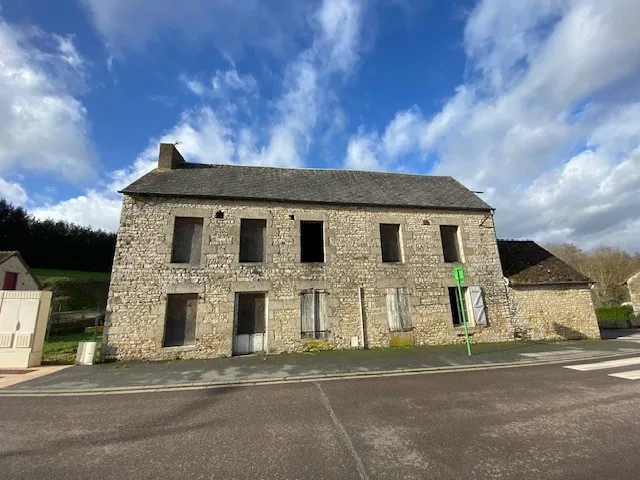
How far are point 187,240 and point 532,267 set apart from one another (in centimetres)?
1507

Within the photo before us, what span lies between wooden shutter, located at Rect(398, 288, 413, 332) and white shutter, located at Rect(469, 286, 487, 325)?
112 inches

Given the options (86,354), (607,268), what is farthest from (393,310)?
(607,268)

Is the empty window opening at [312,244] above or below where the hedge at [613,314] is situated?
above

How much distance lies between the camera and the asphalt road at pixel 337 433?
3122 mm

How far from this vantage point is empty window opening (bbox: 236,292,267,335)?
1046 centimetres

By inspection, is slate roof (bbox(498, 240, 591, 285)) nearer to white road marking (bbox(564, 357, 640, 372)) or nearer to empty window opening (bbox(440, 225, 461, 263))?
empty window opening (bbox(440, 225, 461, 263))

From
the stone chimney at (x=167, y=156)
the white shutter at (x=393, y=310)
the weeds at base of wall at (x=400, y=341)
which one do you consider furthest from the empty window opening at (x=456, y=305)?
the stone chimney at (x=167, y=156)

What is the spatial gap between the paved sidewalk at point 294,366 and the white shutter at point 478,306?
3.98ft

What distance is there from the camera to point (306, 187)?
1294 cm

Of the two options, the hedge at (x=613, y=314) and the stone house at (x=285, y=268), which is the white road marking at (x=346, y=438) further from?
the hedge at (x=613, y=314)

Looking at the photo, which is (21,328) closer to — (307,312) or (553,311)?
(307,312)

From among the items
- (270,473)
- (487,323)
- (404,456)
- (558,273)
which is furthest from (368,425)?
(558,273)

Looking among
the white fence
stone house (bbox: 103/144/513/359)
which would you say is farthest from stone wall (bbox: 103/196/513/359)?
the white fence

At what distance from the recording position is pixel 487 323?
11.8 metres
